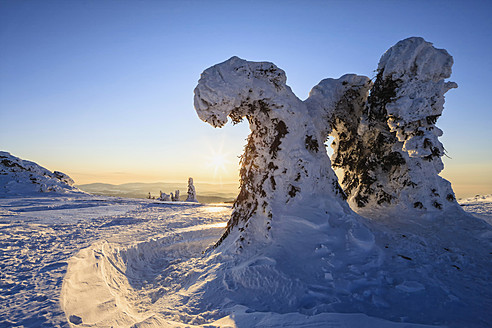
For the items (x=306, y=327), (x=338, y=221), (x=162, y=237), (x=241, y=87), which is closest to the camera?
(x=306, y=327)

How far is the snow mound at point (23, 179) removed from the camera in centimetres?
1902

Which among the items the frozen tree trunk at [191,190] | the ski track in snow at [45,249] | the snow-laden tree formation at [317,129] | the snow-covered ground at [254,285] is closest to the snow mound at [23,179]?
the ski track in snow at [45,249]

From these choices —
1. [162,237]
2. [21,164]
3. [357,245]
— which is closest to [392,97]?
[357,245]

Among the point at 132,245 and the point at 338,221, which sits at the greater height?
the point at 338,221

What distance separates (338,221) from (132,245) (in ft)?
19.9

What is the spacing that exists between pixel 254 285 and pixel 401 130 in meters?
4.97

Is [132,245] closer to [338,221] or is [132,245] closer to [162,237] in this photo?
[162,237]

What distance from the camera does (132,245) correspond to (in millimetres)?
7246

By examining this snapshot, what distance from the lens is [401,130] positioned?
225 inches

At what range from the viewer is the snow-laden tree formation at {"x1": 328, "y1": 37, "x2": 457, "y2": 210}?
219 inches

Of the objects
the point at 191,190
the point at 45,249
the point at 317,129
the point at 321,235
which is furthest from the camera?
the point at 191,190

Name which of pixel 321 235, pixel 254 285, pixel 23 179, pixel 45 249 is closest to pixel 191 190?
pixel 23 179

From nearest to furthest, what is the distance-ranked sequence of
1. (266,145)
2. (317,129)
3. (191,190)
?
(266,145) → (317,129) → (191,190)

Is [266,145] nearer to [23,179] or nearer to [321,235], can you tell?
[321,235]
